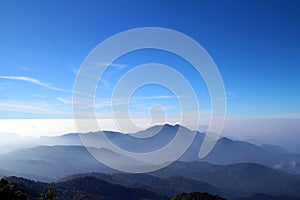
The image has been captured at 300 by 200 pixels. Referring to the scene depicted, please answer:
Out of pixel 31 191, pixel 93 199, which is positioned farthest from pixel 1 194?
pixel 93 199

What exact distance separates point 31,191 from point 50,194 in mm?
121120

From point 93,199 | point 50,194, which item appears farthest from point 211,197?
point 50,194

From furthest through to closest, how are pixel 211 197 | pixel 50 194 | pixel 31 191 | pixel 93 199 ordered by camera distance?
pixel 93 199
pixel 31 191
pixel 211 197
pixel 50 194

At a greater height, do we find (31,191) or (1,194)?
(1,194)

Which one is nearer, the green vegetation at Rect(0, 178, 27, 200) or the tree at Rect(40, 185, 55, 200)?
the tree at Rect(40, 185, 55, 200)

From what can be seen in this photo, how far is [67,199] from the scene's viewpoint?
177m

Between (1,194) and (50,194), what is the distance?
728 cm

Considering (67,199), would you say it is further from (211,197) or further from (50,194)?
(50,194)

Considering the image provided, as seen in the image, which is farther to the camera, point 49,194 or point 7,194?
point 7,194

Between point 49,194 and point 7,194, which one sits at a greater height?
point 49,194

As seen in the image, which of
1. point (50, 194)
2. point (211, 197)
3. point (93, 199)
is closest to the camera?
point (50, 194)

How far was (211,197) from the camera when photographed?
4739 inches

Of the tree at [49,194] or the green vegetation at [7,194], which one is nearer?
the tree at [49,194]

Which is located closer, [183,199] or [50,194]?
[50,194]
